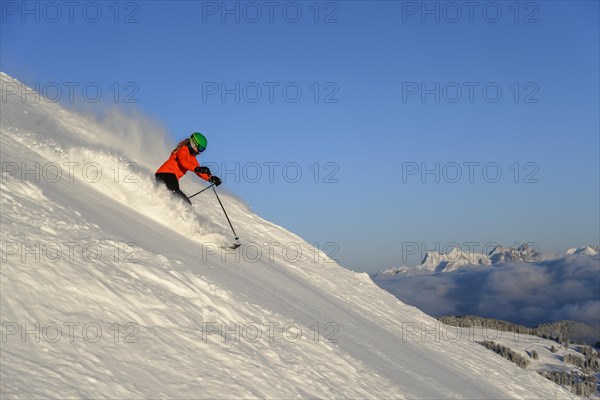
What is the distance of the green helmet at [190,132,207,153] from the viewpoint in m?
12.4

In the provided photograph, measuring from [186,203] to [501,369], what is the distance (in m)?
9.57

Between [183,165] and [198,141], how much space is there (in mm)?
664

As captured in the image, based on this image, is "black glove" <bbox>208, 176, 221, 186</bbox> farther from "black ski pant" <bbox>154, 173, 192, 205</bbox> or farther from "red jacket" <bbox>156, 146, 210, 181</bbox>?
"black ski pant" <bbox>154, 173, 192, 205</bbox>

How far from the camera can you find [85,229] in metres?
7.14

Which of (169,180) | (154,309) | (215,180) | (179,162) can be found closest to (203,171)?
(215,180)

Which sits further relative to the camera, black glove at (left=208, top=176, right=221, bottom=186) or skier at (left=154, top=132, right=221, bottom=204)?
black glove at (left=208, top=176, right=221, bottom=186)

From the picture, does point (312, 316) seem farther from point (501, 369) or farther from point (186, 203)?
point (501, 369)

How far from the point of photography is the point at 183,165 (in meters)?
12.3

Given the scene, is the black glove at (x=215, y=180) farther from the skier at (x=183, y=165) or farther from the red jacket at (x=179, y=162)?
the red jacket at (x=179, y=162)

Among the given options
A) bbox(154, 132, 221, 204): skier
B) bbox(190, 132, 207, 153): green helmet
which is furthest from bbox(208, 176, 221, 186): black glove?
bbox(190, 132, 207, 153): green helmet

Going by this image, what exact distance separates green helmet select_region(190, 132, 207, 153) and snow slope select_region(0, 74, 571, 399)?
1347 millimetres

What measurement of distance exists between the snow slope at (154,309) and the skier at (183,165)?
40 centimetres

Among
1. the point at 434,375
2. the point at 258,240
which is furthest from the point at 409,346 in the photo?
the point at 258,240

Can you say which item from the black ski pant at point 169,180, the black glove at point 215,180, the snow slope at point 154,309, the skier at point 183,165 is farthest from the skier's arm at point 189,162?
the snow slope at point 154,309
